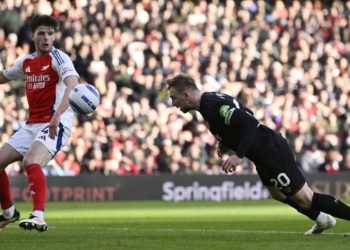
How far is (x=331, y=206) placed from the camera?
11.8m

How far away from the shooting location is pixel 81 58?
27203 mm

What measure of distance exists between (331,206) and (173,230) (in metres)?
2.62

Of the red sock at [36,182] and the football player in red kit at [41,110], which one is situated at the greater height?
the football player in red kit at [41,110]

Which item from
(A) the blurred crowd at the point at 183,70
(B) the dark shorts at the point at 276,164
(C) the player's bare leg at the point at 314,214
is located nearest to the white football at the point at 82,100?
(B) the dark shorts at the point at 276,164

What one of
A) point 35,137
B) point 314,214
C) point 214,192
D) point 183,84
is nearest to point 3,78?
point 35,137

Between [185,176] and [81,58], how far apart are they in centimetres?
402

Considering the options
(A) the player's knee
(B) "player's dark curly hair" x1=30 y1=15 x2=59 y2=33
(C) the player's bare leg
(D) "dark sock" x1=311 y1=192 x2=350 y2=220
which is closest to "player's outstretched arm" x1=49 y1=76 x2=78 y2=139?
(B) "player's dark curly hair" x1=30 y1=15 x2=59 y2=33

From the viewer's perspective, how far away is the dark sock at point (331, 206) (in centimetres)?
1177

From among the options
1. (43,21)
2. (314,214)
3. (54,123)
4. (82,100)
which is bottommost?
(314,214)

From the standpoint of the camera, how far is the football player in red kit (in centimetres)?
1230

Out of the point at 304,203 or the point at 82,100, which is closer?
the point at 304,203

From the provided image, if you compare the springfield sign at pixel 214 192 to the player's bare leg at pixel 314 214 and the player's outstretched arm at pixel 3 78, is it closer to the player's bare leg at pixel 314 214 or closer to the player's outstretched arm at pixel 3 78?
the player's outstretched arm at pixel 3 78

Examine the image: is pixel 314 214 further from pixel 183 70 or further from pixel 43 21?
pixel 183 70

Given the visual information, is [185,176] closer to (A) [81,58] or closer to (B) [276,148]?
(A) [81,58]
